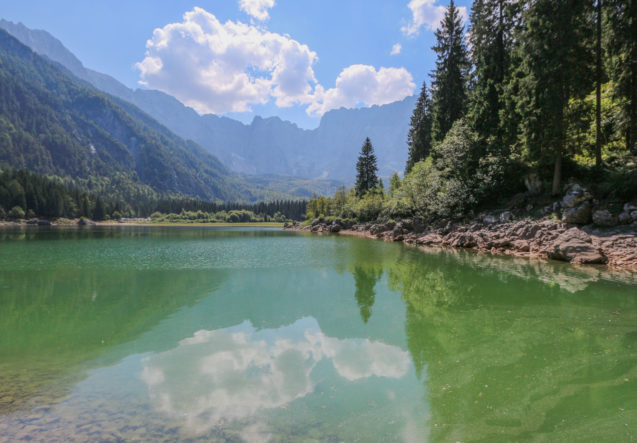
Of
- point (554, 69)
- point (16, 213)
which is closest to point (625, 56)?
point (554, 69)

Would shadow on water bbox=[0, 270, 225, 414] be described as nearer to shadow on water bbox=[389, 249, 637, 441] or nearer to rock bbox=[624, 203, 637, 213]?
shadow on water bbox=[389, 249, 637, 441]

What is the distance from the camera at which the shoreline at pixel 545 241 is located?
63.6 ft

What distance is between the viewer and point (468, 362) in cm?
734

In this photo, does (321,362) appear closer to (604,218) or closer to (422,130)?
(604,218)

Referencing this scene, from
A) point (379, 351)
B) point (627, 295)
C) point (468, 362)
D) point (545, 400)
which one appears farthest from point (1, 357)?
point (627, 295)

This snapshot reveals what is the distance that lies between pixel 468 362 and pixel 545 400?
1.81 meters

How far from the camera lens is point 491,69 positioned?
3772 centimetres

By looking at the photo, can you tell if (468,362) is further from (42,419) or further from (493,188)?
(493,188)

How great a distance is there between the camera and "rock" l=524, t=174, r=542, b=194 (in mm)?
30203

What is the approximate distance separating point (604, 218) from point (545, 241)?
3670mm

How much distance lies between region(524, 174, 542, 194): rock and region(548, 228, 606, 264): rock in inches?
340

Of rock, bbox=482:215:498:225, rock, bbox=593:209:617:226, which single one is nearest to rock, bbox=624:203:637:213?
rock, bbox=593:209:617:226

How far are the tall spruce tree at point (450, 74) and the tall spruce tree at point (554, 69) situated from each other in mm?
16712

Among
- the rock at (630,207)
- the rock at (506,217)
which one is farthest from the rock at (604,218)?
the rock at (506,217)
